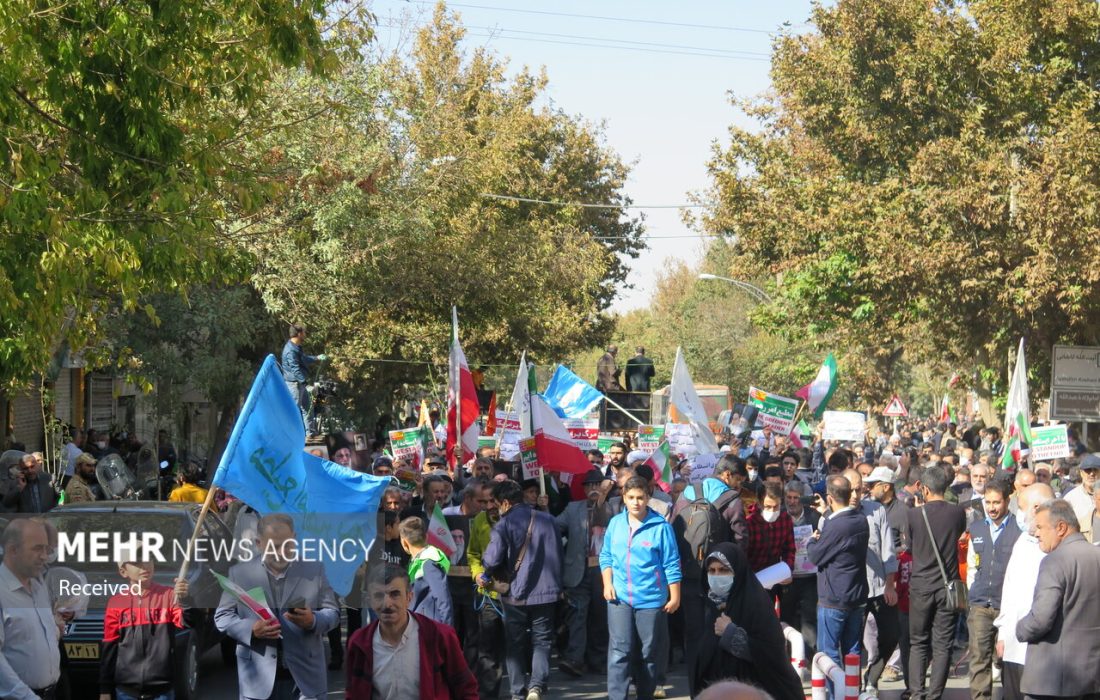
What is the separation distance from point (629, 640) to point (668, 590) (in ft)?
1.53

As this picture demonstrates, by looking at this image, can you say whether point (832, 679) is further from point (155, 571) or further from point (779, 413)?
point (779, 413)

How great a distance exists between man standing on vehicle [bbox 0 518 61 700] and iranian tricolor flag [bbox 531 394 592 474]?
7.46m

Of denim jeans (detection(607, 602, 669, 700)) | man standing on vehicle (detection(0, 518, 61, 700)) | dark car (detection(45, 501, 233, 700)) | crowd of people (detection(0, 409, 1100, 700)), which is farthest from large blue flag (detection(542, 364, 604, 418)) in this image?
man standing on vehicle (detection(0, 518, 61, 700))

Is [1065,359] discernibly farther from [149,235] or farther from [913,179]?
[149,235]

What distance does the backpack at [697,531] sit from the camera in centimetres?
1118

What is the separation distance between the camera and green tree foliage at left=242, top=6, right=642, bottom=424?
2403 centimetres

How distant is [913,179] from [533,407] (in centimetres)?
1546

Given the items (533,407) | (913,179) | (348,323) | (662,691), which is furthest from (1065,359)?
(662,691)

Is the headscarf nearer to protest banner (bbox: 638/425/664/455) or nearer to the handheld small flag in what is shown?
the handheld small flag

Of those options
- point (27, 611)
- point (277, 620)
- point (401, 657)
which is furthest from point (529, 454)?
point (401, 657)

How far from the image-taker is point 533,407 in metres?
14.8

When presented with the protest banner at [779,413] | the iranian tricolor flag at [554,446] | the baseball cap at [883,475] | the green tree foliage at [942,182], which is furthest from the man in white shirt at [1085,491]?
the green tree foliage at [942,182]

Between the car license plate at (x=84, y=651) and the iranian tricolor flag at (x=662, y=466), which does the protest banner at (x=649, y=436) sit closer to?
the iranian tricolor flag at (x=662, y=466)

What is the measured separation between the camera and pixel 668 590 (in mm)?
10547
